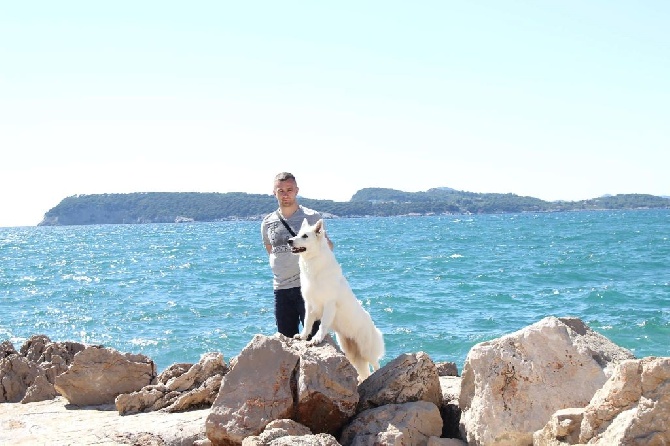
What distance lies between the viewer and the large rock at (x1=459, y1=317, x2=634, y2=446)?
5.30 metres

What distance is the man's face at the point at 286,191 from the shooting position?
6980mm

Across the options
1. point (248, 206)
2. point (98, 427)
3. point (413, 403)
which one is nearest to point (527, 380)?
point (413, 403)

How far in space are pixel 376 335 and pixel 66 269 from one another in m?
34.7

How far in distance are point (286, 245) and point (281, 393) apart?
1.67 m

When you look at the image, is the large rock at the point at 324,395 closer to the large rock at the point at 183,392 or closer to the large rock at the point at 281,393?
the large rock at the point at 281,393

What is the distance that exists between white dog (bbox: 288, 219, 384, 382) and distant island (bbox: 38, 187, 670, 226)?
4705 inches

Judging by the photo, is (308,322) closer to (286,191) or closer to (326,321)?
(326,321)

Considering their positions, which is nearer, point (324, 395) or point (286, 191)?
point (324, 395)

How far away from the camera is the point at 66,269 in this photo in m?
38.6

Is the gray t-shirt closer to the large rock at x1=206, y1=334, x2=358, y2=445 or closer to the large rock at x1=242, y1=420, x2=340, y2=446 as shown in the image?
the large rock at x1=206, y1=334, x2=358, y2=445

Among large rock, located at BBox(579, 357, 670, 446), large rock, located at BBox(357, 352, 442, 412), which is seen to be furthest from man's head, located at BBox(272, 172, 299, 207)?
large rock, located at BBox(579, 357, 670, 446)

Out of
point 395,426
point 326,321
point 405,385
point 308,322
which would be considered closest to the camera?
point 395,426

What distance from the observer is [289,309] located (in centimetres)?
725

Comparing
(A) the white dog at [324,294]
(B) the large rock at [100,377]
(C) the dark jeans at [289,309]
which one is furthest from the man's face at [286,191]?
(B) the large rock at [100,377]
